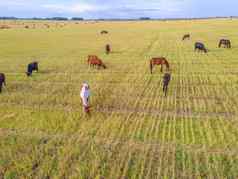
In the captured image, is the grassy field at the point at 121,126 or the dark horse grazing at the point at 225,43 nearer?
the grassy field at the point at 121,126

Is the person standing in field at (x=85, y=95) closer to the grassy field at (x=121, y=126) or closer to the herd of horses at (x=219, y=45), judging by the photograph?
the grassy field at (x=121, y=126)

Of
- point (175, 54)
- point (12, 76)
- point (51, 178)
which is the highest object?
point (175, 54)

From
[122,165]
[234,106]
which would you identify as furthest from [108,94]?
[122,165]

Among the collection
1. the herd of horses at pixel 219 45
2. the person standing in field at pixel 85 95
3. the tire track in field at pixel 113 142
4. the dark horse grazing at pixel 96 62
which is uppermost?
the herd of horses at pixel 219 45

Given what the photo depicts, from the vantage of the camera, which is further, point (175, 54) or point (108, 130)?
point (175, 54)

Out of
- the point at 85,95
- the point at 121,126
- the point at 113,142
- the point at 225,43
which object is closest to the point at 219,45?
the point at 225,43

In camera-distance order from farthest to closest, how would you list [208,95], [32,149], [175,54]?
[175,54]
[208,95]
[32,149]

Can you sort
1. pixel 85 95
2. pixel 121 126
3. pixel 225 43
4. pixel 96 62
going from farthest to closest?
pixel 225 43
pixel 96 62
pixel 85 95
pixel 121 126

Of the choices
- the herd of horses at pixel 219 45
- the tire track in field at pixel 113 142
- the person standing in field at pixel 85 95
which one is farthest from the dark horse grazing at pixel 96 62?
the tire track in field at pixel 113 142

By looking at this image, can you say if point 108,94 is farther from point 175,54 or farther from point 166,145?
point 175,54

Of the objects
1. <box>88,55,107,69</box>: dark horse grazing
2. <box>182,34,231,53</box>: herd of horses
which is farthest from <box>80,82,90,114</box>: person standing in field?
<box>182,34,231,53</box>: herd of horses

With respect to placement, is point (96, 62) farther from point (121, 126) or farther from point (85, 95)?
point (121, 126)
